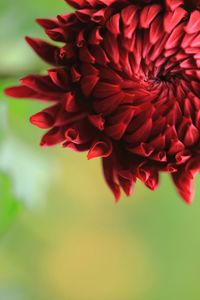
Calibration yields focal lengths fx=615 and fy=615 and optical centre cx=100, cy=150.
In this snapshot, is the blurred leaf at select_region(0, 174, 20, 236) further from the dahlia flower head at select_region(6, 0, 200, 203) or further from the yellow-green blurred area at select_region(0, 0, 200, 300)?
the dahlia flower head at select_region(6, 0, 200, 203)

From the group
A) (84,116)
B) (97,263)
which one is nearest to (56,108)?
(84,116)

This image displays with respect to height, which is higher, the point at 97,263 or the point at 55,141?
the point at 55,141

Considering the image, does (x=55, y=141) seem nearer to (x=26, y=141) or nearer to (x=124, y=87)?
(x=124, y=87)

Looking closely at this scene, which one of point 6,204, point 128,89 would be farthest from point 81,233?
point 128,89

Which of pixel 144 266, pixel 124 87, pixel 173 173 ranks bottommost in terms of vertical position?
pixel 144 266

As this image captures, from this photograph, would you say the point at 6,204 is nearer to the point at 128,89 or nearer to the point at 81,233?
the point at 81,233

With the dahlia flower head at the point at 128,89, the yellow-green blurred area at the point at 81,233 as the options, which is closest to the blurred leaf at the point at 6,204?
the yellow-green blurred area at the point at 81,233
